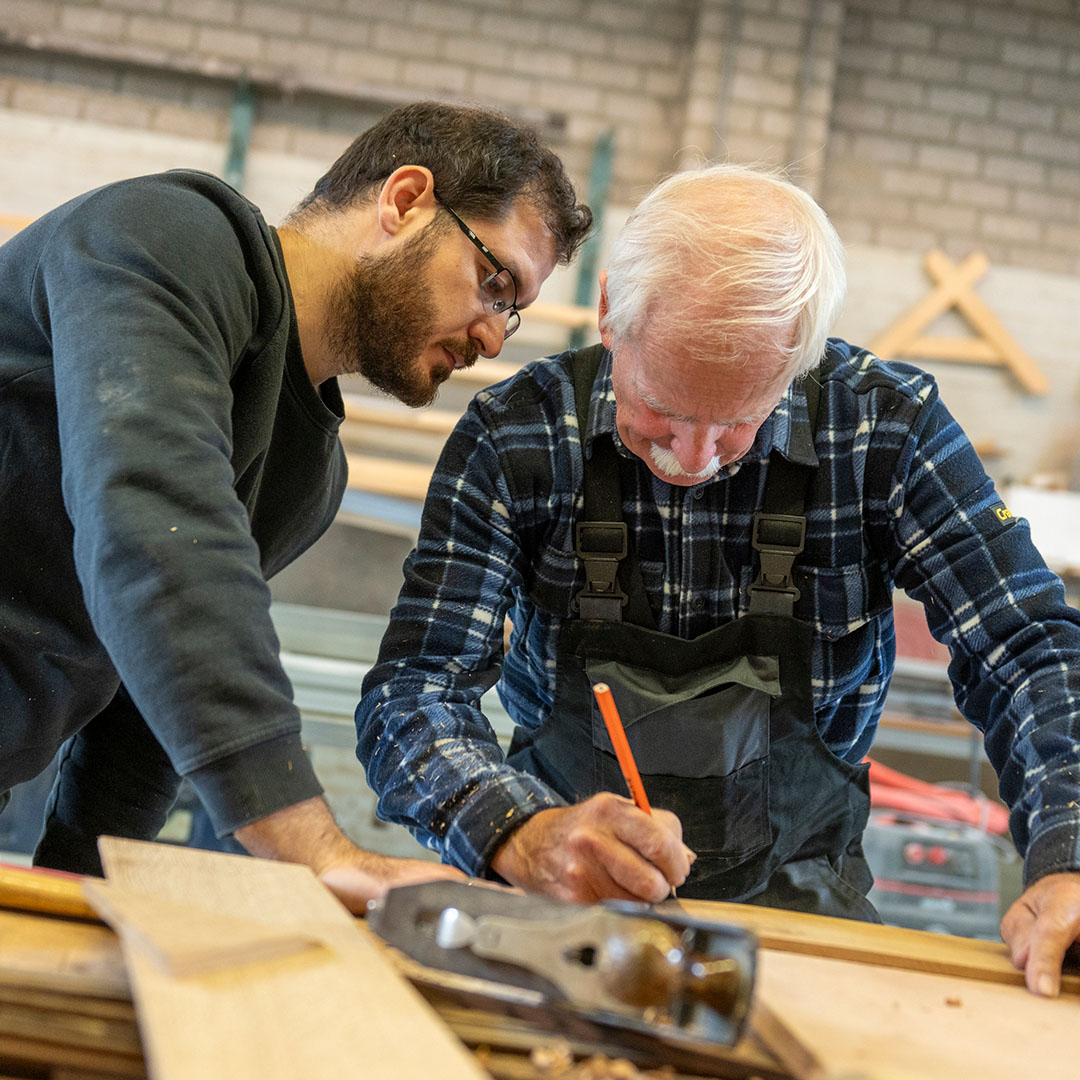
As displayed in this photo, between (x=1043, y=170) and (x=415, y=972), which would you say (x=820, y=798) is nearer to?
(x=415, y=972)

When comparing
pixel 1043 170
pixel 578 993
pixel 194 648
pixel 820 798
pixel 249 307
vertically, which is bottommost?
pixel 820 798

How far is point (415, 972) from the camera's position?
2.81 feet

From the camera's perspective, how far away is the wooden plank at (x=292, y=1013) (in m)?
0.64

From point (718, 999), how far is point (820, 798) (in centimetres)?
92

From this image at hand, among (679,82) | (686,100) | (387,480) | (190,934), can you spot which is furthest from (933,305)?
(190,934)

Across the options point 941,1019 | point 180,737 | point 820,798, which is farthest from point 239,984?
point 820,798

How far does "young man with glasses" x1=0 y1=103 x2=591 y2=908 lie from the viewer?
3.21 ft

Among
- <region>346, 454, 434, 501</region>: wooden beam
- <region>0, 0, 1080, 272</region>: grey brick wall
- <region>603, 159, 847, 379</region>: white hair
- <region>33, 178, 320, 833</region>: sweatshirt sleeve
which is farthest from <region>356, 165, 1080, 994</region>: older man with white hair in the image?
<region>0, 0, 1080, 272</region>: grey brick wall

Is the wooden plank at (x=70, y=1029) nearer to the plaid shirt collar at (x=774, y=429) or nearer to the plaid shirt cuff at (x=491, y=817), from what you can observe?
the plaid shirt cuff at (x=491, y=817)

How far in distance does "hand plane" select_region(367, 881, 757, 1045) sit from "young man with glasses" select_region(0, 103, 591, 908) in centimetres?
18

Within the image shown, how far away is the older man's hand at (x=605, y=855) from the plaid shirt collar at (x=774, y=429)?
62cm

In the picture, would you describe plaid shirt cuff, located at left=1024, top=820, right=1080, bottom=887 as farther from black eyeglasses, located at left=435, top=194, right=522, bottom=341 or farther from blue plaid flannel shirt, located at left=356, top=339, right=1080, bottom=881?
black eyeglasses, located at left=435, top=194, right=522, bottom=341

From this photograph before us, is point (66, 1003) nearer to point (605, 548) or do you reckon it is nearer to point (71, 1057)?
point (71, 1057)

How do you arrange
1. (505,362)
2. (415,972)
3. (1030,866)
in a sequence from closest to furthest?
(415,972) → (1030,866) → (505,362)
